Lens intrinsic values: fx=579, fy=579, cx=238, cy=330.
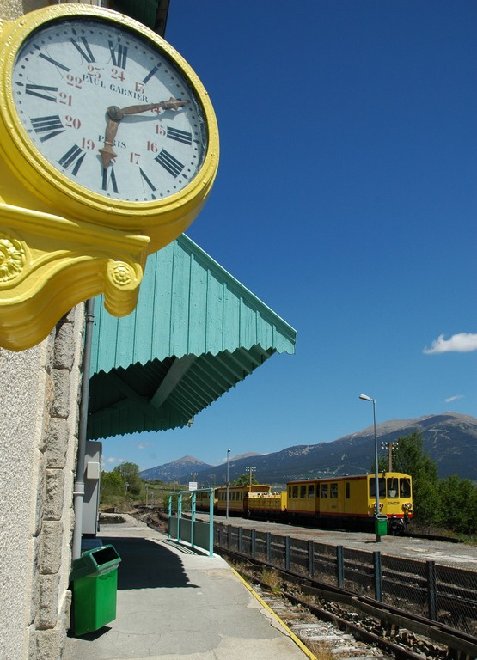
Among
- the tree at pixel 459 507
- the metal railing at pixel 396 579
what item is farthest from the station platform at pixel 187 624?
the tree at pixel 459 507

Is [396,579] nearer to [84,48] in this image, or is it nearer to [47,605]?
[47,605]

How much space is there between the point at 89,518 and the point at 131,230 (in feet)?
36.6

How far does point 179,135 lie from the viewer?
6.56 ft

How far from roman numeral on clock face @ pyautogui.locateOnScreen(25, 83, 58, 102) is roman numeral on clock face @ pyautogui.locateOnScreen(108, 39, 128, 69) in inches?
10.3

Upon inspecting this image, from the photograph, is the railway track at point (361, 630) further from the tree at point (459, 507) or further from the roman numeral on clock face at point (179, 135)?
the tree at point (459, 507)

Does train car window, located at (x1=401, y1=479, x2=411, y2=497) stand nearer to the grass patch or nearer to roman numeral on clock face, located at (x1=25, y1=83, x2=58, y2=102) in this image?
the grass patch

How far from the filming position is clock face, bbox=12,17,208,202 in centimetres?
174

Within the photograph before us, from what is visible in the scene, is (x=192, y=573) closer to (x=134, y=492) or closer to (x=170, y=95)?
(x=170, y=95)

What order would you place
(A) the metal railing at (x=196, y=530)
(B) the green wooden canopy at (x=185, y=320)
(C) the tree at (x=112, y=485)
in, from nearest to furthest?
(B) the green wooden canopy at (x=185, y=320)
(A) the metal railing at (x=196, y=530)
(C) the tree at (x=112, y=485)

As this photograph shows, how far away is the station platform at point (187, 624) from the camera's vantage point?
5.70 meters

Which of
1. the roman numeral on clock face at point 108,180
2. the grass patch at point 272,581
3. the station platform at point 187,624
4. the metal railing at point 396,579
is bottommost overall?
the grass patch at point 272,581

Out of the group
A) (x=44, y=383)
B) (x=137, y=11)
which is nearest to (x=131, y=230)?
(x=44, y=383)

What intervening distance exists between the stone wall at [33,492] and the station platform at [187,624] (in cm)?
84

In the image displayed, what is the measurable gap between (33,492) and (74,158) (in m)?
2.54
